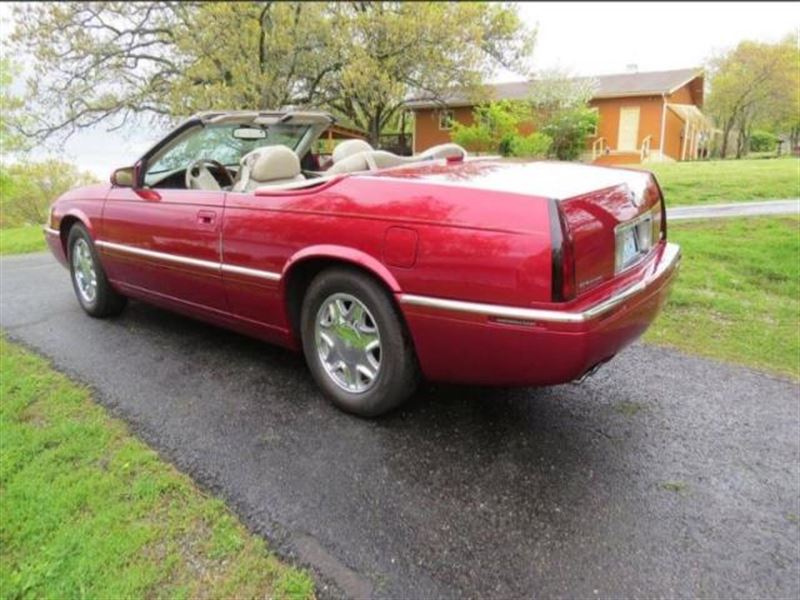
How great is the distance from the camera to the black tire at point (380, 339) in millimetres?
2596

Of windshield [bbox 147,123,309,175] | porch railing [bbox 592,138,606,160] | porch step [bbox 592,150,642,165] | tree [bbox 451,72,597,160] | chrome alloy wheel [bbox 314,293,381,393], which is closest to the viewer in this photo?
chrome alloy wheel [bbox 314,293,381,393]

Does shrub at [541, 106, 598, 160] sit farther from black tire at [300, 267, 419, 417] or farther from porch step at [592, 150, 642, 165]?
black tire at [300, 267, 419, 417]

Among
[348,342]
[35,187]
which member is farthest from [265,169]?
[35,187]

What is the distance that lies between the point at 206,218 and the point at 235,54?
14460 mm

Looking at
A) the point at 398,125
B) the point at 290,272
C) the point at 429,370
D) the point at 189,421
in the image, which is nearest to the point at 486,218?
the point at 429,370

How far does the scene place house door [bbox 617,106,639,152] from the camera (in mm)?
24609

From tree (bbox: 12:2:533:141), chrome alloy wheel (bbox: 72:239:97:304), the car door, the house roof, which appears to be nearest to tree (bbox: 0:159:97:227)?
tree (bbox: 12:2:533:141)

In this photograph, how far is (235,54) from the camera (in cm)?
1573

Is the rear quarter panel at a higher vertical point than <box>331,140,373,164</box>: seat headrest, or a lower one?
lower

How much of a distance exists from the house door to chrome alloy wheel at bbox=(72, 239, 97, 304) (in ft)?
81.2

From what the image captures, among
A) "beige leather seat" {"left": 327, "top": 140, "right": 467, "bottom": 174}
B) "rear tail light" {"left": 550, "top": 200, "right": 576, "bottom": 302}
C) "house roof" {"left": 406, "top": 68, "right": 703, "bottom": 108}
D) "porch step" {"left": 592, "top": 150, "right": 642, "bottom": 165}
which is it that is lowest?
"porch step" {"left": 592, "top": 150, "right": 642, "bottom": 165}

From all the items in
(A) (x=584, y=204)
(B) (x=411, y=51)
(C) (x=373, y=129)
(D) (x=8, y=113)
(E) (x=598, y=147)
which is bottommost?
(E) (x=598, y=147)

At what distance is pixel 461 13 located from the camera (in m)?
15.2

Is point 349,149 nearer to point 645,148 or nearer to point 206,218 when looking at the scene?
point 206,218
